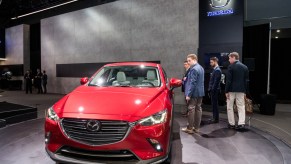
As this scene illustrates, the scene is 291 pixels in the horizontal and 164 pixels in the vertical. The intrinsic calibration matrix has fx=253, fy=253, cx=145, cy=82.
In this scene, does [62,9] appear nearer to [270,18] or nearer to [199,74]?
[270,18]

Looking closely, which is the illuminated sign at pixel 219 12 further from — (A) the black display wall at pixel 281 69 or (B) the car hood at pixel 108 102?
(B) the car hood at pixel 108 102

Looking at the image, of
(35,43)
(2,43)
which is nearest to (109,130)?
(35,43)

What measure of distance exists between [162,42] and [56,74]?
25.3ft

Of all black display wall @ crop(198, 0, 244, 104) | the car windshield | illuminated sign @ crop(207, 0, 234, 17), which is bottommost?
the car windshield

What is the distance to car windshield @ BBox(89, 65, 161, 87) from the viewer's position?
4.08 m

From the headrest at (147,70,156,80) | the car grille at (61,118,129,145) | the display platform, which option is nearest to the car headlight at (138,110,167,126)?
the car grille at (61,118,129,145)

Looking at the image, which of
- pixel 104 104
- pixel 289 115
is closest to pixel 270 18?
pixel 289 115

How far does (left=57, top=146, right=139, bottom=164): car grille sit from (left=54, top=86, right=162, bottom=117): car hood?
Answer: 0.40 m

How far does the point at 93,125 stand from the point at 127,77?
1708mm

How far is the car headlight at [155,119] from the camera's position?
284 centimetres

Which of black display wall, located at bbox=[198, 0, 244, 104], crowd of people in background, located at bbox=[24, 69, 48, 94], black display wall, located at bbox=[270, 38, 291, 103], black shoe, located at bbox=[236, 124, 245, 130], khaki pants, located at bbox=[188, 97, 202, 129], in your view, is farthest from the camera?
crowd of people in background, located at bbox=[24, 69, 48, 94]

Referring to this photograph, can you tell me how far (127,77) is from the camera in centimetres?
439

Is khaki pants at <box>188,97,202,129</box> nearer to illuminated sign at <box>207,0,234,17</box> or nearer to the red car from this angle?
the red car

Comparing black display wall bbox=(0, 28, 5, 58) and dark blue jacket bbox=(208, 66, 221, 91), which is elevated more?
black display wall bbox=(0, 28, 5, 58)
